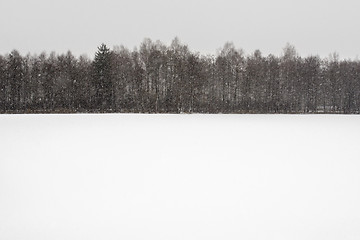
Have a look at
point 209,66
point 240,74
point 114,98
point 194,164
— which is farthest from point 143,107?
point 194,164

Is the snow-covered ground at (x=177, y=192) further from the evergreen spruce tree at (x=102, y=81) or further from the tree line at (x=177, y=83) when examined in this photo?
the evergreen spruce tree at (x=102, y=81)

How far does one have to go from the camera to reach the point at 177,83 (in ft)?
171

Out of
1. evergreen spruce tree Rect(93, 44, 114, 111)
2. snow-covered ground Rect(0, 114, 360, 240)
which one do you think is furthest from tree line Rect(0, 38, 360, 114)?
snow-covered ground Rect(0, 114, 360, 240)

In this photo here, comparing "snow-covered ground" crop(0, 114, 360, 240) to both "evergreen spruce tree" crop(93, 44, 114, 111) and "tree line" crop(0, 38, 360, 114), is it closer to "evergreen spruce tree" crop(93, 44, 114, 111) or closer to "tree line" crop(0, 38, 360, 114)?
"tree line" crop(0, 38, 360, 114)

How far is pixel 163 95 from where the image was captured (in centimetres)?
5619

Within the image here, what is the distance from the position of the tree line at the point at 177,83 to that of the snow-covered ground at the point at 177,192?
38.9 m

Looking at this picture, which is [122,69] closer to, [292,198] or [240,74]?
[240,74]

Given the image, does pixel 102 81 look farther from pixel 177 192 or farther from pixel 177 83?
pixel 177 192

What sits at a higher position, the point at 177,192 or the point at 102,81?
the point at 102,81

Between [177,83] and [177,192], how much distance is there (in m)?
46.2

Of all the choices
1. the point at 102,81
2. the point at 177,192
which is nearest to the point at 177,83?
the point at 102,81

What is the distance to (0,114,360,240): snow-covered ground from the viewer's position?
16.6 ft

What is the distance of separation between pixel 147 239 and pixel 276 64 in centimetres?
5704

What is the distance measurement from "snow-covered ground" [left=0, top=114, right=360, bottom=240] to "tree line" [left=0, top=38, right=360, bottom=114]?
128 ft
